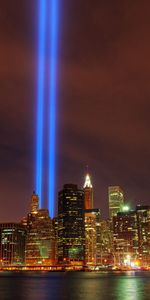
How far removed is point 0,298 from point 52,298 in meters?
9.73

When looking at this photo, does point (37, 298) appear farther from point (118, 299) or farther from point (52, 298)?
point (118, 299)

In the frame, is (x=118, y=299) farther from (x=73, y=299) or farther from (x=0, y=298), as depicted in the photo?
(x=0, y=298)

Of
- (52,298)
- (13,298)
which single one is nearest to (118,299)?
(52,298)

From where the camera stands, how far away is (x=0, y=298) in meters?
87.6

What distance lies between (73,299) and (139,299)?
38.9ft

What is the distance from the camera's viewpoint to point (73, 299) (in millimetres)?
84688

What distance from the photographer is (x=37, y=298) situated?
8975cm

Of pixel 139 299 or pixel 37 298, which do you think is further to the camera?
pixel 37 298

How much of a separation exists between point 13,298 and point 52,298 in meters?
7.42

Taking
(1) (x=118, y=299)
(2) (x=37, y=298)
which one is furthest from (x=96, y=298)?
(2) (x=37, y=298)

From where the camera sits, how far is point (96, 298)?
87188 millimetres

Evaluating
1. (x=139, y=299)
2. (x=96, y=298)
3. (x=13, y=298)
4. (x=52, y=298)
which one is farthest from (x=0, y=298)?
(x=139, y=299)

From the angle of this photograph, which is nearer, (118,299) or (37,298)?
(118,299)

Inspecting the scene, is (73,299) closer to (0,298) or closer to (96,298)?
(96,298)
